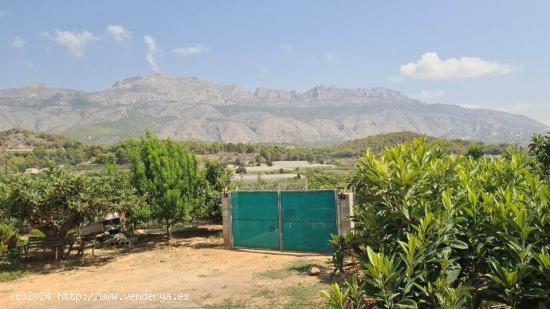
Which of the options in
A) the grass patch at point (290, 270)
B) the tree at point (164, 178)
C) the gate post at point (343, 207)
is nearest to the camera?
the grass patch at point (290, 270)

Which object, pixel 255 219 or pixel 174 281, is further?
pixel 255 219

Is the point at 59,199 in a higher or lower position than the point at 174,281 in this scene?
higher

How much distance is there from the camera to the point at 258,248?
1589cm

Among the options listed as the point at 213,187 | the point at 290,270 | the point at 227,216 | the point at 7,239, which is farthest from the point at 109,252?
the point at 290,270

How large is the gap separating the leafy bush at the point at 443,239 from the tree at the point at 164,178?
539 inches

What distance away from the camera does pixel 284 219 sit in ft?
49.7

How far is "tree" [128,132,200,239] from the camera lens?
1719 centimetres

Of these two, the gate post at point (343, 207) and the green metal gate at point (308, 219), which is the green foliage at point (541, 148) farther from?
the green metal gate at point (308, 219)

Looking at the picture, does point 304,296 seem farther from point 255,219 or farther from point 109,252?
point 109,252

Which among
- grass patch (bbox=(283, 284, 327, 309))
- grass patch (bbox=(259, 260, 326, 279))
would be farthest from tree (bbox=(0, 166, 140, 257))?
grass patch (bbox=(283, 284, 327, 309))

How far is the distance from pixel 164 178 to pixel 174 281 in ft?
19.9

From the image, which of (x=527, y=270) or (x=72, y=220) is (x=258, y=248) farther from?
(x=527, y=270)

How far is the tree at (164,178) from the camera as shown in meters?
17.2

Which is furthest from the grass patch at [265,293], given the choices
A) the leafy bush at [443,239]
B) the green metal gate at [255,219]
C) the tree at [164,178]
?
the tree at [164,178]
